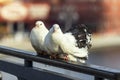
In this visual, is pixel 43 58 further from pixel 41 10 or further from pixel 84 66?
pixel 41 10

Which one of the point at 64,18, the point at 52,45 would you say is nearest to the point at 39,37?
the point at 52,45

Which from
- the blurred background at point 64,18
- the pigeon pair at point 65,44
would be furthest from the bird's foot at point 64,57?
the blurred background at point 64,18

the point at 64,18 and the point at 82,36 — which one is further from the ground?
the point at 64,18

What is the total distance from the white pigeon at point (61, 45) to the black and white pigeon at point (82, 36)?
16mm

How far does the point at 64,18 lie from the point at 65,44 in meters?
11.3

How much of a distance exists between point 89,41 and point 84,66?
20 centimetres

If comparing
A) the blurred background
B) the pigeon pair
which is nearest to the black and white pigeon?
the pigeon pair

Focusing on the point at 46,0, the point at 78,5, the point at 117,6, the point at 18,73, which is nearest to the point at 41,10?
the point at 46,0

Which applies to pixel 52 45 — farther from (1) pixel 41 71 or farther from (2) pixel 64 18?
(2) pixel 64 18

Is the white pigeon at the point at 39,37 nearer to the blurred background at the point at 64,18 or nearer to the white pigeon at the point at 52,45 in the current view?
the white pigeon at the point at 52,45

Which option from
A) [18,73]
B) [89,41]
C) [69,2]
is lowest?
[18,73]

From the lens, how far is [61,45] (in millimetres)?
1222

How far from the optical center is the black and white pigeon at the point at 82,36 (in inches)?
49.7

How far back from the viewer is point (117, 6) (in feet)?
42.2
